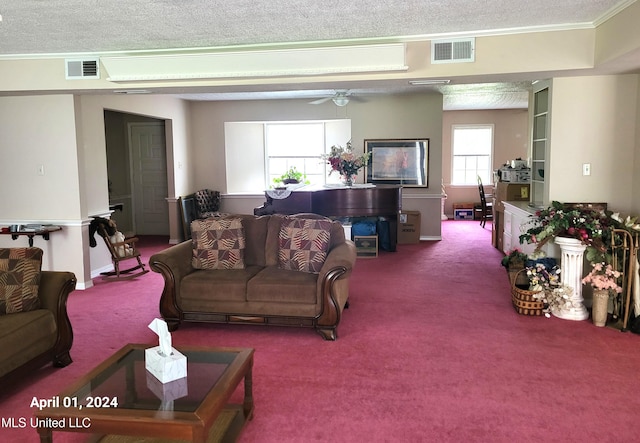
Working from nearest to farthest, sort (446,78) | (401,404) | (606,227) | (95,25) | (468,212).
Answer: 1. (401,404)
2. (95,25)
3. (606,227)
4. (446,78)
5. (468,212)

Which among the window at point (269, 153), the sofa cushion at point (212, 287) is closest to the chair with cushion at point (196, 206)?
the window at point (269, 153)

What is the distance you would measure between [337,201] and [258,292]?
3.33 m

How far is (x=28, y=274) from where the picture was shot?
350 centimetres

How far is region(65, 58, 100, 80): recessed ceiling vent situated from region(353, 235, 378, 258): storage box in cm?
423

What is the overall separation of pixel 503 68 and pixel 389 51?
1.05 metres

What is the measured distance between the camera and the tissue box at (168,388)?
7.88 feet

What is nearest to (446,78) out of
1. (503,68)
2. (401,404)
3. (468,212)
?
(503,68)

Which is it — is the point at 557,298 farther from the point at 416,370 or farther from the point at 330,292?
the point at 330,292

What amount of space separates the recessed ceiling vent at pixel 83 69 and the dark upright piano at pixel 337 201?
293 cm

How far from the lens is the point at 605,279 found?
171 inches

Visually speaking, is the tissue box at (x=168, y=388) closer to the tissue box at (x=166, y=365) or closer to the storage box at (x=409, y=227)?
the tissue box at (x=166, y=365)

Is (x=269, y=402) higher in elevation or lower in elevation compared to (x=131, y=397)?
lower

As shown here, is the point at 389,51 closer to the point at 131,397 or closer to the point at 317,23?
the point at 317,23

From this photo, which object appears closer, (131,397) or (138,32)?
(131,397)
